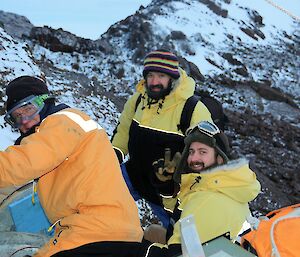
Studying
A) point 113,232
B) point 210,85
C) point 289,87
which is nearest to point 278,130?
point 210,85

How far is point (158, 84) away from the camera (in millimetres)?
4602

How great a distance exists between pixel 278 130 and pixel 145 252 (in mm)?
16807

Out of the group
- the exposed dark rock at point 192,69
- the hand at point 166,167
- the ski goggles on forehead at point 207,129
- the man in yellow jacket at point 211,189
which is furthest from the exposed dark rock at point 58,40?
the man in yellow jacket at point 211,189

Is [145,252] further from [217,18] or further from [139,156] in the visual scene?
[217,18]

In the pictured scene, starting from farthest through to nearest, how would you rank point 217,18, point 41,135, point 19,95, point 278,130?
1. point 217,18
2. point 278,130
3. point 19,95
4. point 41,135

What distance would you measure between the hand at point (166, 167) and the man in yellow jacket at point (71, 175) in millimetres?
1360

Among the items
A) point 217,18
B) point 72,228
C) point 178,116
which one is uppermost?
point 178,116

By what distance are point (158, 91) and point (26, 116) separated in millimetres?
1775

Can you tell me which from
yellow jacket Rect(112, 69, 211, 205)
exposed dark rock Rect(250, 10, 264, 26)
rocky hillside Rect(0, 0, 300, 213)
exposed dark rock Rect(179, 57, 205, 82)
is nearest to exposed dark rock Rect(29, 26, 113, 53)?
rocky hillside Rect(0, 0, 300, 213)

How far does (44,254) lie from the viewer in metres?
2.92

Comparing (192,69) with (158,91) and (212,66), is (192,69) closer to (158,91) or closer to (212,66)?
(212,66)

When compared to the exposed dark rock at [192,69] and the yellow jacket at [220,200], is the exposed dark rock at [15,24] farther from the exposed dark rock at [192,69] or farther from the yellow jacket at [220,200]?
the yellow jacket at [220,200]

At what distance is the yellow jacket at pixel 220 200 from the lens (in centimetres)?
283

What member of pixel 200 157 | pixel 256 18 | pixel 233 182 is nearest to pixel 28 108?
pixel 200 157
